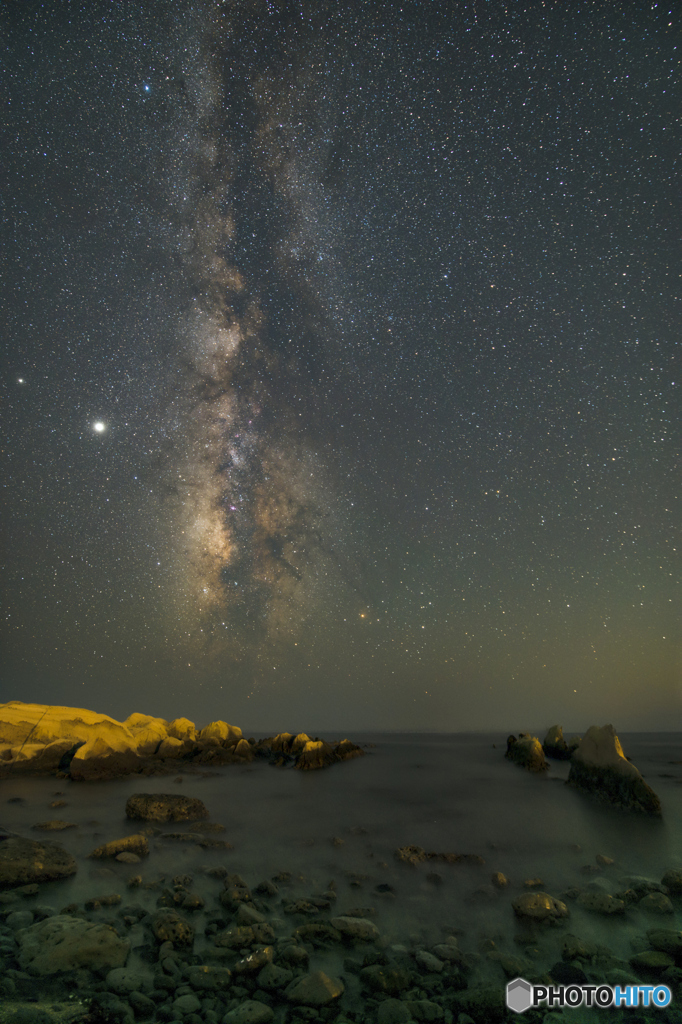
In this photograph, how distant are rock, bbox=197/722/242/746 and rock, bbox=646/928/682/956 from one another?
29256 millimetres

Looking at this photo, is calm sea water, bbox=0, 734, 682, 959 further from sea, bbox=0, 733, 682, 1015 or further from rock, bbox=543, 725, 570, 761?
rock, bbox=543, 725, 570, 761

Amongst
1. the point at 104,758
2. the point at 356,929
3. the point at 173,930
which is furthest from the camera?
the point at 104,758

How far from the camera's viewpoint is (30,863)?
6.80m

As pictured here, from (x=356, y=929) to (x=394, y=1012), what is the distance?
5.91ft

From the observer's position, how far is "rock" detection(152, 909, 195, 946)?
5.04 meters

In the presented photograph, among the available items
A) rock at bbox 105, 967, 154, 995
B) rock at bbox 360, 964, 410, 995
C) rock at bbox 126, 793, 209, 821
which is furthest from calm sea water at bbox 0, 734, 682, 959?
rock at bbox 105, 967, 154, 995

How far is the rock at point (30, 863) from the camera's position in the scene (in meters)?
6.52

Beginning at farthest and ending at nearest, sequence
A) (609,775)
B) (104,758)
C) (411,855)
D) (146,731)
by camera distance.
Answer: (146,731), (104,758), (609,775), (411,855)

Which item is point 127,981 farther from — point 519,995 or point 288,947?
point 519,995

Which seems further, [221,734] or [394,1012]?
[221,734]

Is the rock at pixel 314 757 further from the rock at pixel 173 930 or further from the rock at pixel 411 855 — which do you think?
the rock at pixel 173 930

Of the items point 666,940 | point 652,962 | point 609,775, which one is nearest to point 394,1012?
point 652,962

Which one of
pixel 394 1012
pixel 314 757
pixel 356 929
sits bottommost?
pixel 314 757

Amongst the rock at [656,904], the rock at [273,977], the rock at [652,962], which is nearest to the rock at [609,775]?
the rock at [656,904]
